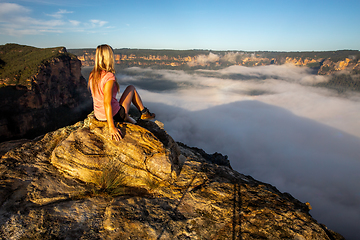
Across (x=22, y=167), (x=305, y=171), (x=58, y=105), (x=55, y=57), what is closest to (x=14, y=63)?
(x=55, y=57)

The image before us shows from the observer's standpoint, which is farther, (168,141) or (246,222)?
(168,141)

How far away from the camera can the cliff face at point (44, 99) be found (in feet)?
237

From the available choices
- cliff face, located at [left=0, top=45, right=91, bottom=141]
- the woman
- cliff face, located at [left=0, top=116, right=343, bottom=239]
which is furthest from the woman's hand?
cliff face, located at [left=0, top=45, right=91, bottom=141]

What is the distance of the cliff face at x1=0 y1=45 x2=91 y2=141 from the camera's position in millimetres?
72125

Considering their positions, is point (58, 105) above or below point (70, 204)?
below

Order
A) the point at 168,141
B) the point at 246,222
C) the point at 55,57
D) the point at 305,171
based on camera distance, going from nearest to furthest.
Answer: the point at 246,222
the point at 168,141
the point at 55,57
the point at 305,171

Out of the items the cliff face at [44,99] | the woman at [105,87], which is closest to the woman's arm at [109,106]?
the woman at [105,87]

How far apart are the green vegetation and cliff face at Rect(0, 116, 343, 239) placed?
9993 cm

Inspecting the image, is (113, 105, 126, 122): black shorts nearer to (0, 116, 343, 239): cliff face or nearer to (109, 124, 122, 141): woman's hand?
(0, 116, 343, 239): cliff face

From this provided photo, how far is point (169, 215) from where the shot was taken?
4.09 metres

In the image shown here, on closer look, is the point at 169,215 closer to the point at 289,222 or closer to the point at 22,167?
the point at 289,222

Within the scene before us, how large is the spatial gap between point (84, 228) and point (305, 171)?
687 ft

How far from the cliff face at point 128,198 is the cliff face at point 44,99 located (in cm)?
9002

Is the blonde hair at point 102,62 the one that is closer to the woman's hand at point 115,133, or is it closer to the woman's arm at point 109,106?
the woman's arm at point 109,106
